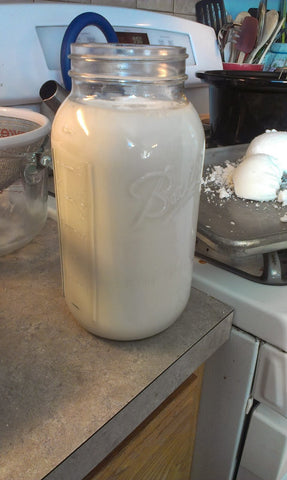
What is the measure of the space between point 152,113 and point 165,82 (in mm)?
33

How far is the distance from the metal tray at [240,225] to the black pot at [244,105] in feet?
0.90

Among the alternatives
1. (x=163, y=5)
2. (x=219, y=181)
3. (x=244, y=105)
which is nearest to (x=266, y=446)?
(x=219, y=181)

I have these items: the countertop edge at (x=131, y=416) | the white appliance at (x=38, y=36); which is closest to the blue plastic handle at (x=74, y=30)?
the white appliance at (x=38, y=36)

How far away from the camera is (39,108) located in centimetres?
72

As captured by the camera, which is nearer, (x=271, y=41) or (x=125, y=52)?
(x=125, y=52)

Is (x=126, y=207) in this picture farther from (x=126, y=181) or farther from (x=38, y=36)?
(x=38, y=36)

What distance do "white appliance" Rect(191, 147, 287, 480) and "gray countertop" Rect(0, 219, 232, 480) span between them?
3cm

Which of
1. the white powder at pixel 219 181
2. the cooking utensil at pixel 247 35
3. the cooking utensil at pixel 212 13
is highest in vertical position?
the cooking utensil at pixel 212 13

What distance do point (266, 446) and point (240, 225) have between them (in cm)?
28

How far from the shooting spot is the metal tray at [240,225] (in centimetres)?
42

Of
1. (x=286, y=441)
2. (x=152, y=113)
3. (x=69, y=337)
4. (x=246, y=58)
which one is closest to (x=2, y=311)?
(x=69, y=337)

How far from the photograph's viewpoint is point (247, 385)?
0.46 meters

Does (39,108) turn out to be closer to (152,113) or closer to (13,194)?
(13,194)

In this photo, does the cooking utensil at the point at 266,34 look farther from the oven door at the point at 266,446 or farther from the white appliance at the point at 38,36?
the oven door at the point at 266,446
